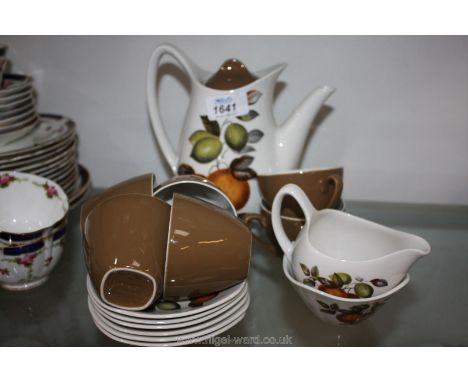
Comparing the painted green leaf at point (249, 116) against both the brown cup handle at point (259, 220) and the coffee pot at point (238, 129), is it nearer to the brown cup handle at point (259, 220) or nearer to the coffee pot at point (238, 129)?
the coffee pot at point (238, 129)

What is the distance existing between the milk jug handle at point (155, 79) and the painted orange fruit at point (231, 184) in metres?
0.10

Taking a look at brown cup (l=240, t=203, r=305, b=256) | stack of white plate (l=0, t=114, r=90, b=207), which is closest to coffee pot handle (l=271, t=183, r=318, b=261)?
brown cup (l=240, t=203, r=305, b=256)

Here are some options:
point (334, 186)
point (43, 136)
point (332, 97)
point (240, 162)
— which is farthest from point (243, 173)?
point (43, 136)

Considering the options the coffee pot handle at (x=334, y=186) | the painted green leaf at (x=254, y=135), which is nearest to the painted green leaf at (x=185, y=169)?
the painted green leaf at (x=254, y=135)

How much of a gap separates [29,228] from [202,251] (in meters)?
0.35

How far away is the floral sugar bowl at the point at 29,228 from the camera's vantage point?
0.68 m

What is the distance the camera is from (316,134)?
93cm

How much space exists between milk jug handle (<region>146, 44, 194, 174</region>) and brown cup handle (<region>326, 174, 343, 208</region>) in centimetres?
27

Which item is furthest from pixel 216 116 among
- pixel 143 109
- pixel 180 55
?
pixel 143 109

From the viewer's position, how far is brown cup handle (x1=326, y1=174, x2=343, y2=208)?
73cm

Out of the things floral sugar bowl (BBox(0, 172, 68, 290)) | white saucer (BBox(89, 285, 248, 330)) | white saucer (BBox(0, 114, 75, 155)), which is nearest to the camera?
white saucer (BBox(89, 285, 248, 330))

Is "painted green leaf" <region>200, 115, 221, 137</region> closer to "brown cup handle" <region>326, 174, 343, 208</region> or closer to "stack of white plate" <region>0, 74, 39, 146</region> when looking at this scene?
"brown cup handle" <region>326, 174, 343, 208</region>

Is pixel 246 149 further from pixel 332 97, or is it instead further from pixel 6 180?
pixel 6 180

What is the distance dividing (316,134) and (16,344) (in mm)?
610
